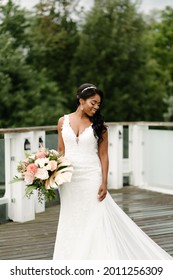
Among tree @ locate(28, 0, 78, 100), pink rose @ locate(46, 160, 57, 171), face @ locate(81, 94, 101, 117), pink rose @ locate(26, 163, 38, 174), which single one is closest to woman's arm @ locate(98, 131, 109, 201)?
face @ locate(81, 94, 101, 117)

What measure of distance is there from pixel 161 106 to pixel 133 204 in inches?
1009

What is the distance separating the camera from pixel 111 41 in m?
32.3

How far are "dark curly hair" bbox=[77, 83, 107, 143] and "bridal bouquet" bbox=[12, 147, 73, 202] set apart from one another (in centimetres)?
30

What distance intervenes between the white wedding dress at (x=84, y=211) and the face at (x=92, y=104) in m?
0.14

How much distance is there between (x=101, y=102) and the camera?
4531mm

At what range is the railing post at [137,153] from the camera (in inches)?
396

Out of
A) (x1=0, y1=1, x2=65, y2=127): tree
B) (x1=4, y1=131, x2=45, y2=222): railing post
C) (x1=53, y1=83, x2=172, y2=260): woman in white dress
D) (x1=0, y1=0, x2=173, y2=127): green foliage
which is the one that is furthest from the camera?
(x1=0, y1=0, x2=173, y2=127): green foliage

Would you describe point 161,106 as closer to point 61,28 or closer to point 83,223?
point 61,28

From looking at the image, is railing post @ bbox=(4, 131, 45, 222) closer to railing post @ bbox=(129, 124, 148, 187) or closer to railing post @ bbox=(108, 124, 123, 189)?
railing post @ bbox=(108, 124, 123, 189)

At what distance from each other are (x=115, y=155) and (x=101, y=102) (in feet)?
17.4

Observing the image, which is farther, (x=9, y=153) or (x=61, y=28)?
(x=61, y=28)

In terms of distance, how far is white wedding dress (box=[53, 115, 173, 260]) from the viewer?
4574mm

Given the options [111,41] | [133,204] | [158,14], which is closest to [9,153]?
[133,204]

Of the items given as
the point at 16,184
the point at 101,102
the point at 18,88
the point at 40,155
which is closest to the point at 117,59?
the point at 18,88
